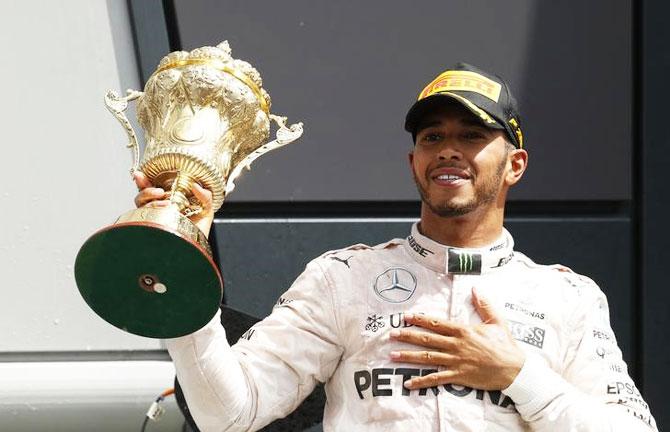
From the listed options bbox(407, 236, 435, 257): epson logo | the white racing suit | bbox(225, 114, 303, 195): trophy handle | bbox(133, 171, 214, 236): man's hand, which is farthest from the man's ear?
bbox(133, 171, 214, 236): man's hand

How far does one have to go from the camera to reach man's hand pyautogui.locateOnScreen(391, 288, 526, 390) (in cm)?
171

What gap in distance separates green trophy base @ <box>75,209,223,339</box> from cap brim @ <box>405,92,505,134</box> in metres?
0.61

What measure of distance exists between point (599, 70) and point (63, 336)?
5.27 feet

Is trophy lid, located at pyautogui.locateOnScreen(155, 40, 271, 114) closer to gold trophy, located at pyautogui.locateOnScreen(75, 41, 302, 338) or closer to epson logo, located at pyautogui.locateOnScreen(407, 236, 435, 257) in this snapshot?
gold trophy, located at pyautogui.locateOnScreen(75, 41, 302, 338)

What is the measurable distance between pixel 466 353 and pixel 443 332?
0.21 ft

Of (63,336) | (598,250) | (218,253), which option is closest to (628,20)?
(598,250)

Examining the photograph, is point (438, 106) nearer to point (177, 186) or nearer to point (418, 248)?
point (418, 248)

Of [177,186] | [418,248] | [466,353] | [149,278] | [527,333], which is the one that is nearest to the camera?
[149,278]

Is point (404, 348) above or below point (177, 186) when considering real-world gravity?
below

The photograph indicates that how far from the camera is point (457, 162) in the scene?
1878 mm

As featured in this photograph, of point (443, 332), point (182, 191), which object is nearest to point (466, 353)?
point (443, 332)

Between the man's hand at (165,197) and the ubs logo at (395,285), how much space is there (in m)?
0.39

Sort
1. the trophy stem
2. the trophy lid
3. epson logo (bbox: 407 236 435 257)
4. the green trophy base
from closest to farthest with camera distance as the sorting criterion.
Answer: the green trophy base, the trophy stem, the trophy lid, epson logo (bbox: 407 236 435 257)

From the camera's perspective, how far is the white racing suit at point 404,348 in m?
1.68
